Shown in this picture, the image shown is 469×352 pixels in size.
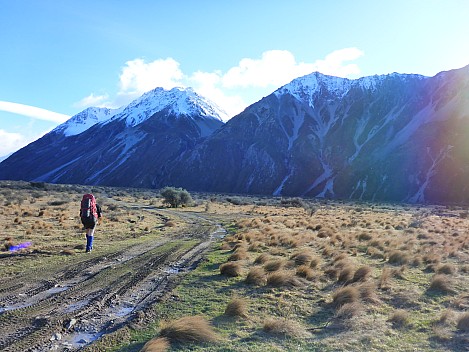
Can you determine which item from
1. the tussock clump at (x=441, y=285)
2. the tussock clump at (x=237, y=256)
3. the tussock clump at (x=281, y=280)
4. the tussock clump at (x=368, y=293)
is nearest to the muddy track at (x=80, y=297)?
the tussock clump at (x=237, y=256)

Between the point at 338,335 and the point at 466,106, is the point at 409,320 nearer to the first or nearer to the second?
the point at 338,335

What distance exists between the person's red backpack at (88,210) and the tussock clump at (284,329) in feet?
33.3

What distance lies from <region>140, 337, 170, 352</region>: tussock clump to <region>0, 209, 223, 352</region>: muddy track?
3.61ft

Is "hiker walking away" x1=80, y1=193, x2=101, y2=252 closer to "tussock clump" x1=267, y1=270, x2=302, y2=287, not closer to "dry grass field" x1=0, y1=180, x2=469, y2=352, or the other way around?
"dry grass field" x1=0, y1=180, x2=469, y2=352

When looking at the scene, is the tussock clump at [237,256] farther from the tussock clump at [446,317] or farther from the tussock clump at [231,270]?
the tussock clump at [446,317]

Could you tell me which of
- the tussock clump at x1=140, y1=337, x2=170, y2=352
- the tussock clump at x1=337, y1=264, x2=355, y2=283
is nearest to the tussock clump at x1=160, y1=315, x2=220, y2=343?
the tussock clump at x1=140, y1=337, x2=170, y2=352

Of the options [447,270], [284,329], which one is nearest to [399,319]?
[284,329]

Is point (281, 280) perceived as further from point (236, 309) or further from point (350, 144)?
point (350, 144)

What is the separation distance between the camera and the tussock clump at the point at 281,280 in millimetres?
10727

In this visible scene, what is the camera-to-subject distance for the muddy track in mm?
6691

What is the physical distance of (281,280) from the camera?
10734 millimetres

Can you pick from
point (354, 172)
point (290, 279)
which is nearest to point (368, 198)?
point (354, 172)

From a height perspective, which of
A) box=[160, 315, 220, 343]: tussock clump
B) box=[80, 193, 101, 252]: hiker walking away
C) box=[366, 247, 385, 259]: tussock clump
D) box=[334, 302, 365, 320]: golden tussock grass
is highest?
box=[80, 193, 101, 252]: hiker walking away

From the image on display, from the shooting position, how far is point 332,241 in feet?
Answer: 64.0
